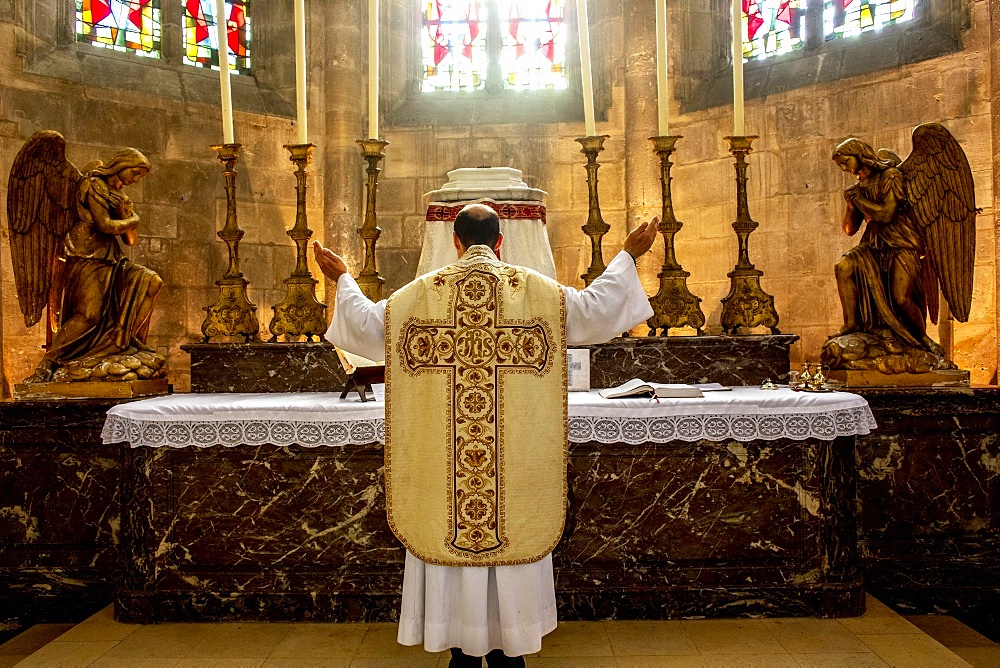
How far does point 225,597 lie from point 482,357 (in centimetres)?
189

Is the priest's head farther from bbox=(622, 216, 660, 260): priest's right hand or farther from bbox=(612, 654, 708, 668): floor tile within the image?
bbox=(612, 654, 708, 668): floor tile

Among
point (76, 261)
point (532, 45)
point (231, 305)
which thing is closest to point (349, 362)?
point (231, 305)

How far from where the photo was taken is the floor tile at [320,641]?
11.6ft

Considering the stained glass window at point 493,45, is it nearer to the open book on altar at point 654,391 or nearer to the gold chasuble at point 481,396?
the open book on altar at point 654,391

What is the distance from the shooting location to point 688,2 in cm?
798

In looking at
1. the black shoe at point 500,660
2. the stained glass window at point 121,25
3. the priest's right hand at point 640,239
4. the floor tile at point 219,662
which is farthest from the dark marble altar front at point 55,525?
the stained glass window at point 121,25

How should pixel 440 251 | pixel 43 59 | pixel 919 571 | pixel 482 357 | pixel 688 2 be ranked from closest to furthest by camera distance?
pixel 482 357, pixel 919 571, pixel 440 251, pixel 43 59, pixel 688 2

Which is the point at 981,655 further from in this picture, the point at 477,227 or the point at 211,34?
the point at 211,34

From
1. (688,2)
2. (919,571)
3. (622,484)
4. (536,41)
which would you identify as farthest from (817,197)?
(622,484)

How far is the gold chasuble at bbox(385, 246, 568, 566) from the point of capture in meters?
2.91

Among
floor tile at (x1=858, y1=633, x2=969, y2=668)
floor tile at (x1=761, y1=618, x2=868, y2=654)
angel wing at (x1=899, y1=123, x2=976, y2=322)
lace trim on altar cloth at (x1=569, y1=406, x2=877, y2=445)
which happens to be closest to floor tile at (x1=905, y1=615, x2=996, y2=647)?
floor tile at (x1=858, y1=633, x2=969, y2=668)

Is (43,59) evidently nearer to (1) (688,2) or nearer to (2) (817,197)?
(1) (688,2)

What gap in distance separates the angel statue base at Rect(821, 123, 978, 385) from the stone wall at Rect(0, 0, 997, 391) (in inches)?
95.5

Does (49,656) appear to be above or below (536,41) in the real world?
below
